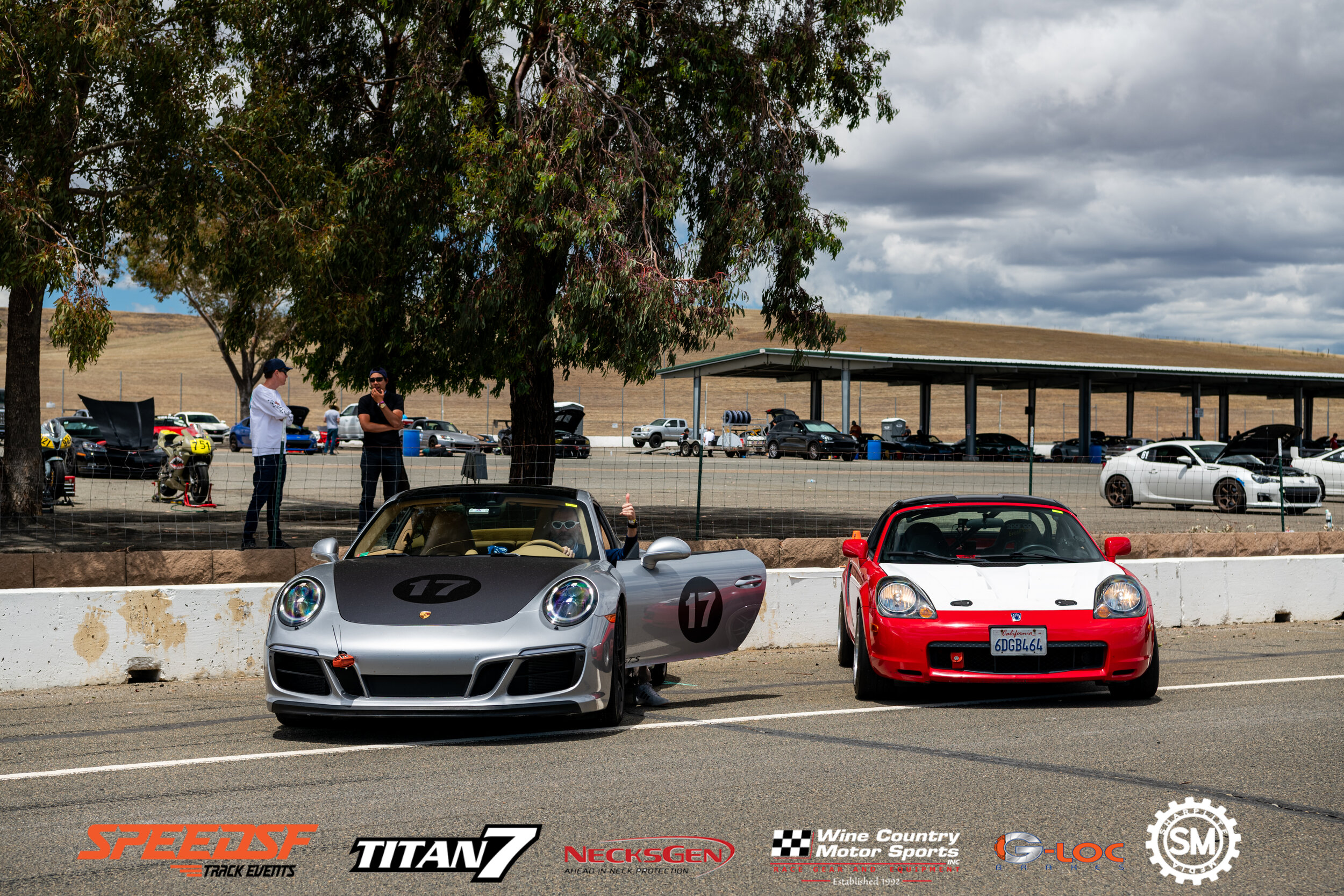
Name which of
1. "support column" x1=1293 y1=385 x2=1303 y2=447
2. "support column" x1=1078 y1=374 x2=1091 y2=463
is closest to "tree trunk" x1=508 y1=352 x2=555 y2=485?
"support column" x1=1078 y1=374 x2=1091 y2=463

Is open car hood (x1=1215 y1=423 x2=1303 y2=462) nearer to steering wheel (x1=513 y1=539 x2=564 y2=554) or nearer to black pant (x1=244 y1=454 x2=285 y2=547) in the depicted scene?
black pant (x1=244 y1=454 x2=285 y2=547)

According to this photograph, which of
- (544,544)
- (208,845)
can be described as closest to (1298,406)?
(544,544)

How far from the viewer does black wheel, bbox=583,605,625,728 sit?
20.0ft

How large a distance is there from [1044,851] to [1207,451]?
2202cm

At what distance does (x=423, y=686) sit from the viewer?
218 inches

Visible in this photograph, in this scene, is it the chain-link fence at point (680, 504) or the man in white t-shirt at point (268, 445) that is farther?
the chain-link fence at point (680, 504)

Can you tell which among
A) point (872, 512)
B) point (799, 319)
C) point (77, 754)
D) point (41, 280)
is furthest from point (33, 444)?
point (872, 512)

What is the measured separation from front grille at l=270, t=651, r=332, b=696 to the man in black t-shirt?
17.9 ft

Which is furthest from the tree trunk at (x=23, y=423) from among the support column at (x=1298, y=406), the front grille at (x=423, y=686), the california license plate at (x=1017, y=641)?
the support column at (x=1298, y=406)

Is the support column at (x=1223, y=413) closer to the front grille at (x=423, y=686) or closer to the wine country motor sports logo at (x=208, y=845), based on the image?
the front grille at (x=423, y=686)

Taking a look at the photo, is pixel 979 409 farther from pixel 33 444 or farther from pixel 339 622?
pixel 339 622

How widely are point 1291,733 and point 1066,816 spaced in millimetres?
2287

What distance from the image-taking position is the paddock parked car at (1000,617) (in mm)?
6738

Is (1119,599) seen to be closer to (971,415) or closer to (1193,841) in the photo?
(1193,841)
